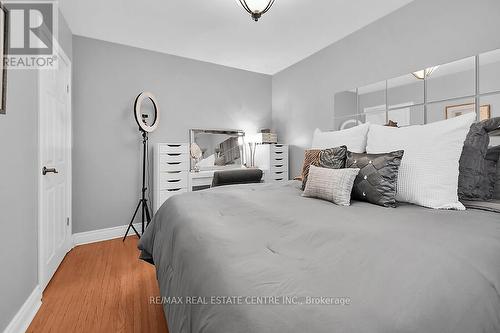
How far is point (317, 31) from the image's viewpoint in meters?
2.99

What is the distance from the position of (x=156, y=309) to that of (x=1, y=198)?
1.14 meters

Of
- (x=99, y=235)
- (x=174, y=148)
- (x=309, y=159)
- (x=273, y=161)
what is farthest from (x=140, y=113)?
(x=309, y=159)

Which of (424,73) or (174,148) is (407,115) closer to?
(424,73)

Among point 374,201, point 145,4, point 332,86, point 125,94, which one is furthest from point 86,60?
point 374,201

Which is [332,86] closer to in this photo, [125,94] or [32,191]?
[125,94]

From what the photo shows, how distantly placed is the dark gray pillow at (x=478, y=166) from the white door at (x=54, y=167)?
2.87m

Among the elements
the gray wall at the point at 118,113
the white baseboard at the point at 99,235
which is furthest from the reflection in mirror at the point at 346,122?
the white baseboard at the point at 99,235

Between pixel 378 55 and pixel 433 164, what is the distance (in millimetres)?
1864

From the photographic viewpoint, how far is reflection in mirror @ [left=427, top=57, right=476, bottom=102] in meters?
2.05

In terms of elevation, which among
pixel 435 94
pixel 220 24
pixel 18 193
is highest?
pixel 220 24

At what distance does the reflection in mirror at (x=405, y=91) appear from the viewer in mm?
2377

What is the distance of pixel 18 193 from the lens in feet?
5.11

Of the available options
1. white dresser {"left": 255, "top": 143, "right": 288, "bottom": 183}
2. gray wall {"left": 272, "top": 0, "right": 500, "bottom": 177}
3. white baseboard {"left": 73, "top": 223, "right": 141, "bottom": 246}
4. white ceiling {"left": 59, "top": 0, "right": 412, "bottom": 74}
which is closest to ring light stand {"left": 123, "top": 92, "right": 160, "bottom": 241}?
white baseboard {"left": 73, "top": 223, "right": 141, "bottom": 246}

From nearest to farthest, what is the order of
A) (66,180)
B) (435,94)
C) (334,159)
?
(334,159), (435,94), (66,180)
